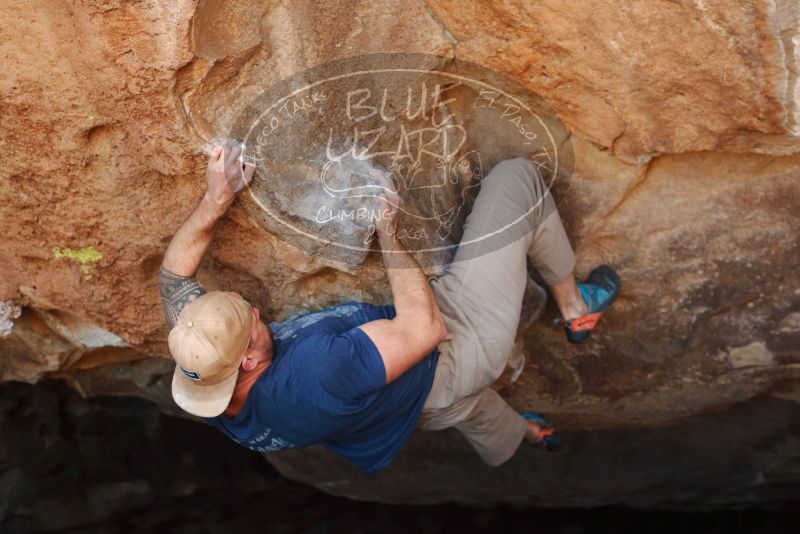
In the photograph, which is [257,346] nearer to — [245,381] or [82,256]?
[245,381]

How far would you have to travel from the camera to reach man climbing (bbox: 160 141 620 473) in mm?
1991

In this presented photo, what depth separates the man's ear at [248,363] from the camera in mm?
2045

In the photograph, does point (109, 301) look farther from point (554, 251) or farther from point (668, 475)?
point (668, 475)

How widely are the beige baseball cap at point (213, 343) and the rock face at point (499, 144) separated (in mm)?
275

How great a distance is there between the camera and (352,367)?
6.50 feet

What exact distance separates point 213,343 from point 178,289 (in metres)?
0.26

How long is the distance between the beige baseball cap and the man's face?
0.03 m

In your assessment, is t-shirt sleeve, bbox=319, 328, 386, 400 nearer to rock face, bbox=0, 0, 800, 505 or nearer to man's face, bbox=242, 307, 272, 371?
man's face, bbox=242, 307, 272, 371

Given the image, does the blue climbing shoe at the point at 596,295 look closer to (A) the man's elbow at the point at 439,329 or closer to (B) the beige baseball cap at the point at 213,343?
(A) the man's elbow at the point at 439,329

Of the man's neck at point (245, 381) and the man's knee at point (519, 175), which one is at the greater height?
the man's knee at point (519, 175)

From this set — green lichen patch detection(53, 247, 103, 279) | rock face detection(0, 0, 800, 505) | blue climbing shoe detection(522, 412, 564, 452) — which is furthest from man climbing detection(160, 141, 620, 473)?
blue climbing shoe detection(522, 412, 564, 452)

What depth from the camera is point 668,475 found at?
3.49m

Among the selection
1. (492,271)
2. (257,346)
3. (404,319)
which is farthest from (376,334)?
(492,271)

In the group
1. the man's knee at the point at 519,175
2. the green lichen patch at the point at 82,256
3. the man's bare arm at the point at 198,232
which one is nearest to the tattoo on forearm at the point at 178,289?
the man's bare arm at the point at 198,232
